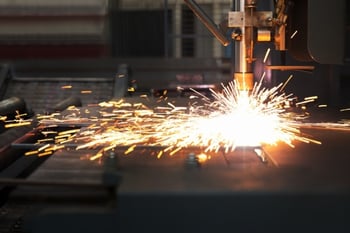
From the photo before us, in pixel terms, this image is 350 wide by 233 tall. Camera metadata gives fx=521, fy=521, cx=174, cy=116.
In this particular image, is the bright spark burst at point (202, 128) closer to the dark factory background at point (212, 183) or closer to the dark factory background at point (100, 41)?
the dark factory background at point (212, 183)

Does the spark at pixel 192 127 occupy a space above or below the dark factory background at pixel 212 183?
above

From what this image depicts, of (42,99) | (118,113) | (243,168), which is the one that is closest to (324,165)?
(243,168)

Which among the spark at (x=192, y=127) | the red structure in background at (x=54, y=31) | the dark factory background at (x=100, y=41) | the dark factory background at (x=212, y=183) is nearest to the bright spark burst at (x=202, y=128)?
the spark at (x=192, y=127)

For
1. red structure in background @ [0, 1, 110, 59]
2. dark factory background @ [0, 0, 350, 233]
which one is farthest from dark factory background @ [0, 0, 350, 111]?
dark factory background @ [0, 0, 350, 233]

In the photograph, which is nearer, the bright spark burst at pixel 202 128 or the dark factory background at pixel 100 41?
the bright spark burst at pixel 202 128

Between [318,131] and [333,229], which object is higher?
[318,131]

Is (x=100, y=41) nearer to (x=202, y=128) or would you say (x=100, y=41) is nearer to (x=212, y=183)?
(x=202, y=128)

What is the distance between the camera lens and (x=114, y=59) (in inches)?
Answer: 279

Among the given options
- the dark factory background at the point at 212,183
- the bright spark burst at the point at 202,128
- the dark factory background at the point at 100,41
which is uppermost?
the dark factory background at the point at 100,41

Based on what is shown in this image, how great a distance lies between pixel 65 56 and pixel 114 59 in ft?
2.15

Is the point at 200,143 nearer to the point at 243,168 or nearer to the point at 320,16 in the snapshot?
the point at 243,168

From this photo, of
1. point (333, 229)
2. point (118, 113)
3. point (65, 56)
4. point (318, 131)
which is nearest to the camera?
point (333, 229)

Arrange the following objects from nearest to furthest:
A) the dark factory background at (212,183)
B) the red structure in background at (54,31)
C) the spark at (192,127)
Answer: the dark factory background at (212,183) < the spark at (192,127) < the red structure in background at (54,31)

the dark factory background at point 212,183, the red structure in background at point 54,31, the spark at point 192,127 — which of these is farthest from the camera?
the red structure in background at point 54,31
